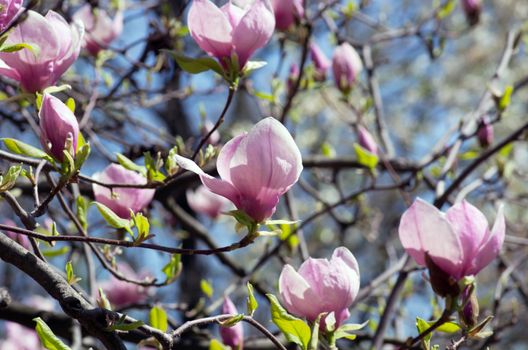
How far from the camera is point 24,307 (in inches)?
45.2

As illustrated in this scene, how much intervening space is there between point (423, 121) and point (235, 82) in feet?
17.7

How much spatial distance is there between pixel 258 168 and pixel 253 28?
8.2 inches

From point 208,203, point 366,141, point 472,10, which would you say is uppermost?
point 472,10

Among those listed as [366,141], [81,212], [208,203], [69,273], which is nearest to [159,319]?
[69,273]

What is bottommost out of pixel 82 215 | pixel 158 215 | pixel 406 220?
pixel 158 215

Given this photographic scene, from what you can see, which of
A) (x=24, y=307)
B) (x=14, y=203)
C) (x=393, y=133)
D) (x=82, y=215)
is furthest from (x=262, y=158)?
(x=393, y=133)

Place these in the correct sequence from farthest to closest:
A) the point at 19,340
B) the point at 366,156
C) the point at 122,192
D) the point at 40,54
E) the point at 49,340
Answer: the point at 19,340
the point at 366,156
the point at 122,192
the point at 40,54
the point at 49,340

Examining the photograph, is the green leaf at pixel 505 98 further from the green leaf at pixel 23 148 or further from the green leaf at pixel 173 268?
the green leaf at pixel 23 148

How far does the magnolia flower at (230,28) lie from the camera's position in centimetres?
77

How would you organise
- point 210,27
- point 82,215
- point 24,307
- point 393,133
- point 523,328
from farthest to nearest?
point 393,133
point 523,328
point 24,307
point 82,215
point 210,27

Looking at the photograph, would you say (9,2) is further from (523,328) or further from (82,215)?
(523,328)

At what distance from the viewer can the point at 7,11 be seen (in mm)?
658

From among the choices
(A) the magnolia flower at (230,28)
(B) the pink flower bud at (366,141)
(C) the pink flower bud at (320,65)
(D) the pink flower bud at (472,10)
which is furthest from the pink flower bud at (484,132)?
(A) the magnolia flower at (230,28)

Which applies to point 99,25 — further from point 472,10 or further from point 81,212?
point 472,10
